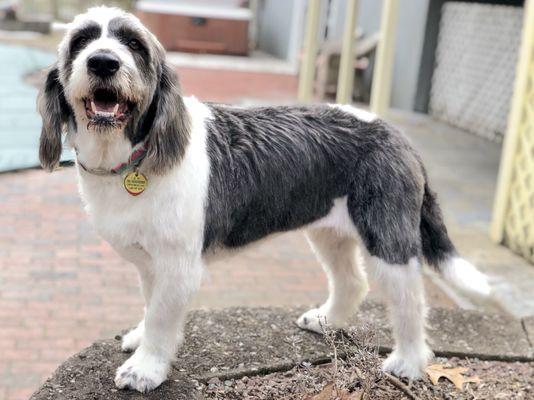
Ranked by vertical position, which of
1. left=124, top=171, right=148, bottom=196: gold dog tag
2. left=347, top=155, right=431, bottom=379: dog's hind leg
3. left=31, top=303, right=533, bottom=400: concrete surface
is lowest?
left=31, top=303, right=533, bottom=400: concrete surface

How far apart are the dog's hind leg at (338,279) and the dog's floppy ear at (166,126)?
116 cm

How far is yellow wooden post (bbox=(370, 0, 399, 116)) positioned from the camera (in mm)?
8172

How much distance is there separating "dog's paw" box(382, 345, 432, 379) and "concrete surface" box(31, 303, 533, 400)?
0.29m

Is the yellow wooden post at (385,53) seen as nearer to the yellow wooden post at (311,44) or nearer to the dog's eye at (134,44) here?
the yellow wooden post at (311,44)

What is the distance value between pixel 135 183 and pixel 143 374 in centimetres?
94

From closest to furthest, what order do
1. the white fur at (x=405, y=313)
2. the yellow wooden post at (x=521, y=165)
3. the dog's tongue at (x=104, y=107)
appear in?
the dog's tongue at (x=104, y=107) < the white fur at (x=405, y=313) < the yellow wooden post at (x=521, y=165)

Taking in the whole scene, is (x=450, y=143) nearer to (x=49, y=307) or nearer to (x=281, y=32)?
(x=49, y=307)

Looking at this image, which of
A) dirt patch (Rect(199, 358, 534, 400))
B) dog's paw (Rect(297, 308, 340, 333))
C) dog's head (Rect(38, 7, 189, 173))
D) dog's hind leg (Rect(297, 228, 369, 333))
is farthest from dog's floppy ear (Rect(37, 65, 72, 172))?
dog's paw (Rect(297, 308, 340, 333))

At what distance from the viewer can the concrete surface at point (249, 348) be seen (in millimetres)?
3420

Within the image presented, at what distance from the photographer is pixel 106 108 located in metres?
2.91

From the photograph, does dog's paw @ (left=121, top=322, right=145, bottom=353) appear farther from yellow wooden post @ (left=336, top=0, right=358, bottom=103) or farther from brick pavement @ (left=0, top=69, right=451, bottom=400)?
yellow wooden post @ (left=336, top=0, right=358, bottom=103)

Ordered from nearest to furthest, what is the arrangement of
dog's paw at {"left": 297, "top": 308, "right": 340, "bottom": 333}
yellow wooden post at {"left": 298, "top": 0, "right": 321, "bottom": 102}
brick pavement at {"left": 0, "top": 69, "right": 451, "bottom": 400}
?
dog's paw at {"left": 297, "top": 308, "right": 340, "bottom": 333}, brick pavement at {"left": 0, "top": 69, "right": 451, "bottom": 400}, yellow wooden post at {"left": 298, "top": 0, "right": 321, "bottom": 102}

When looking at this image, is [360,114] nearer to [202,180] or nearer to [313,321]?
[202,180]

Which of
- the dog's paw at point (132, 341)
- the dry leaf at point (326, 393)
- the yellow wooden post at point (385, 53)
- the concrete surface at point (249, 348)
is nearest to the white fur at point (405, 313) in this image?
the concrete surface at point (249, 348)
